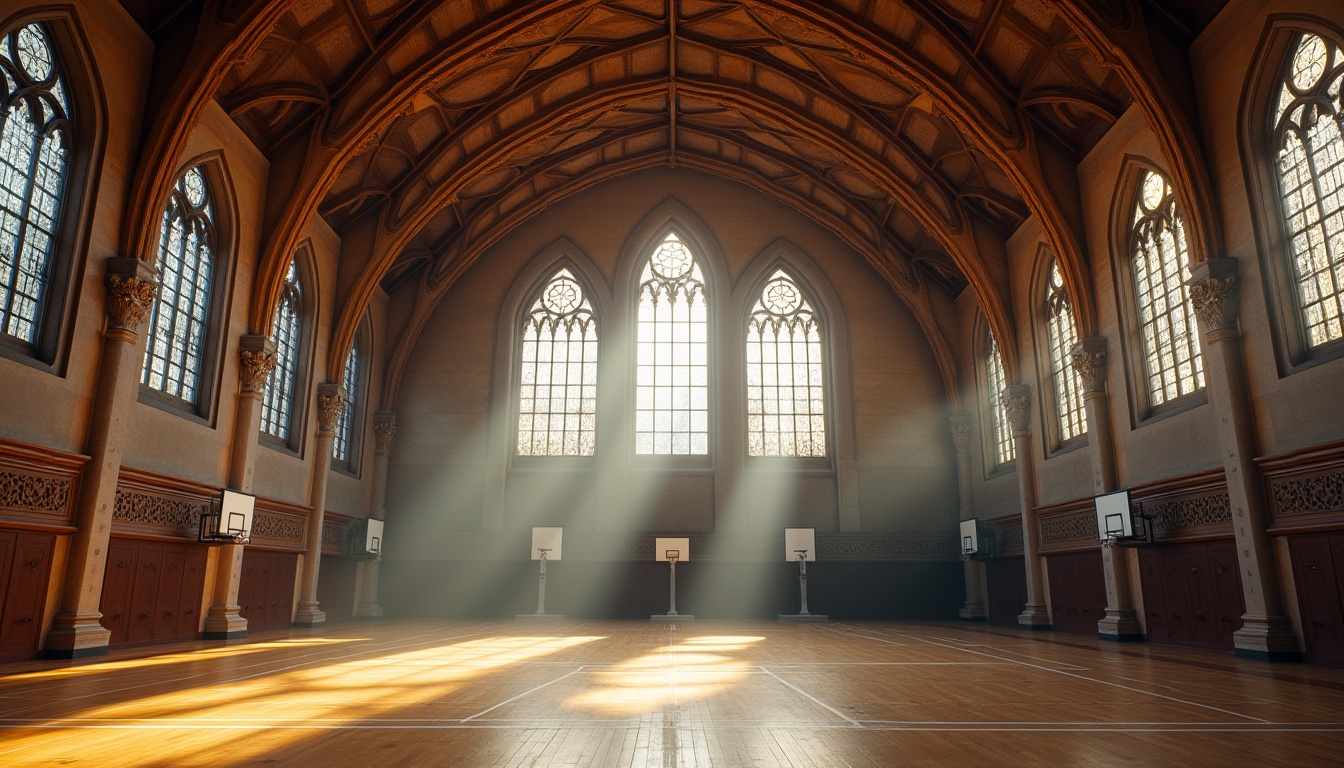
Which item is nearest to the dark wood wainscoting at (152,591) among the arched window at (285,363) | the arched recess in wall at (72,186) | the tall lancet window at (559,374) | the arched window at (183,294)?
the arched window at (183,294)

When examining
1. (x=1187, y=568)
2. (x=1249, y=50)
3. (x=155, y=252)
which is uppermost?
(x=1249, y=50)

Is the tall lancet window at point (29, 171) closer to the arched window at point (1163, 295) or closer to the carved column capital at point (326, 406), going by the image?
the carved column capital at point (326, 406)

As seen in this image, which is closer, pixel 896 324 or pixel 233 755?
pixel 233 755

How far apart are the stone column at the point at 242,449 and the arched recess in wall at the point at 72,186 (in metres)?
3.88

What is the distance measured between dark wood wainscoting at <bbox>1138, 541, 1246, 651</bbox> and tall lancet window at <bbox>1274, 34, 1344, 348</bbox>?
3870mm

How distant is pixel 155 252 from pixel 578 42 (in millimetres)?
10093

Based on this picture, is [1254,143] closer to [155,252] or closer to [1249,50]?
[1249,50]

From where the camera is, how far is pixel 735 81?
2069 cm

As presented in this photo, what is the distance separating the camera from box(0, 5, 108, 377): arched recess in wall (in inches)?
441

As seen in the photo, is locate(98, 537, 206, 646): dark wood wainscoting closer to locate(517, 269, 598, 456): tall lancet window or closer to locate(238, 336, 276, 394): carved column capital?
locate(238, 336, 276, 394): carved column capital

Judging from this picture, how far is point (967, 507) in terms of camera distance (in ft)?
73.5

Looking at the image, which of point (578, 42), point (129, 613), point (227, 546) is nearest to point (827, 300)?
point (578, 42)

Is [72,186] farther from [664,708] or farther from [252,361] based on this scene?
[664,708]

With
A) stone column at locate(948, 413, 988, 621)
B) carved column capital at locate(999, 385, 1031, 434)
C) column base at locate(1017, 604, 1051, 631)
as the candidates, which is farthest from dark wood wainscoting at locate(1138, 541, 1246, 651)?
stone column at locate(948, 413, 988, 621)
